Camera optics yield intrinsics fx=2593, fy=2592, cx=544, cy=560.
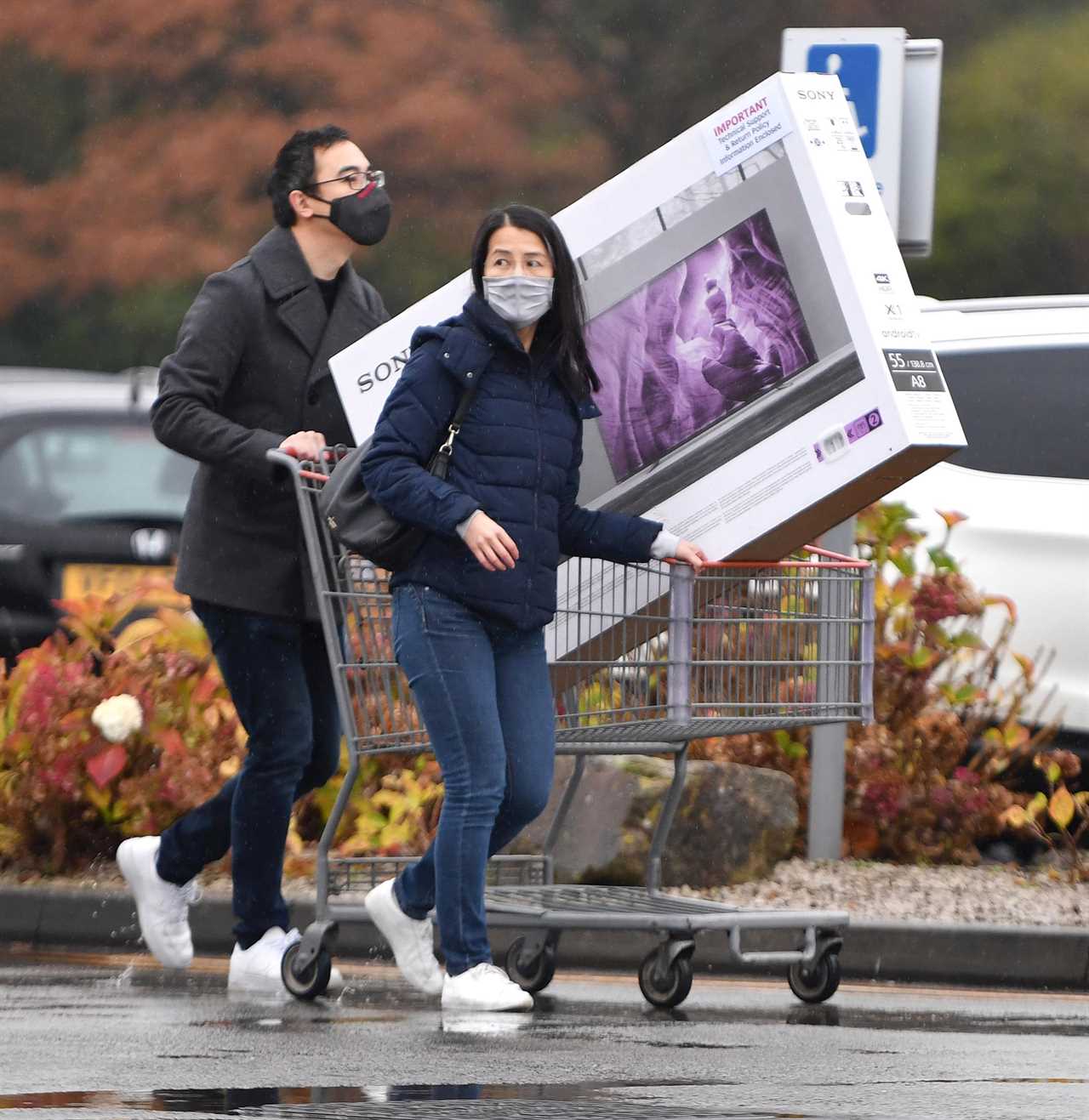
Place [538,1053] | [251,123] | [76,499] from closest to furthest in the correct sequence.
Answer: [538,1053]
[76,499]
[251,123]

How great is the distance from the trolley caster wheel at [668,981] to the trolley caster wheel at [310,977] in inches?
30.6

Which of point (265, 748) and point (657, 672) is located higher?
point (657, 672)

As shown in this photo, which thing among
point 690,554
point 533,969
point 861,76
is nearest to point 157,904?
point 533,969

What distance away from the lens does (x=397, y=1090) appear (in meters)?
4.84

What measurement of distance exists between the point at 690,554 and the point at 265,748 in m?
1.23

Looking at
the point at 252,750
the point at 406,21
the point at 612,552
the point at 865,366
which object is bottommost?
the point at 252,750

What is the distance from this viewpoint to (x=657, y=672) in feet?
20.4

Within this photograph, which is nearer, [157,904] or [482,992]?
[482,992]

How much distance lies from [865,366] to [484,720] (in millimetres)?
1172

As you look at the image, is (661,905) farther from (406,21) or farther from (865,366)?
(406,21)

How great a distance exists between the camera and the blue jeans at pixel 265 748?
6410 mm

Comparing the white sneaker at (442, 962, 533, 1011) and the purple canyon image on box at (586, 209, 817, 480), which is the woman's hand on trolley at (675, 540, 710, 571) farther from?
the white sneaker at (442, 962, 533, 1011)

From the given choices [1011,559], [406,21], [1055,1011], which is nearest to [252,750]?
[1055,1011]

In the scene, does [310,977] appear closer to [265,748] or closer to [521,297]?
[265,748]
